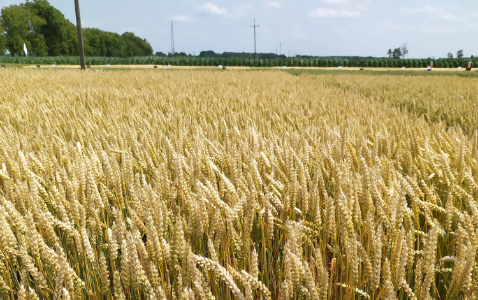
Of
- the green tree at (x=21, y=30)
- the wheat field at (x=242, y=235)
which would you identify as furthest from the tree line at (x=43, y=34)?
the wheat field at (x=242, y=235)

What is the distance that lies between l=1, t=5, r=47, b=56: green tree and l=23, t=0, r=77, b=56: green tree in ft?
14.1

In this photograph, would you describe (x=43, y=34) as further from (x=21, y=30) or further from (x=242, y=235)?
(x=242, y=235)

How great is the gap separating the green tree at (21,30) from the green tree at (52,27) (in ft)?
14.1

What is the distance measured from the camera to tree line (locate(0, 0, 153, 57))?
6256cm

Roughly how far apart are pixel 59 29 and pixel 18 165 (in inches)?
3240

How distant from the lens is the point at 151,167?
1.59 meters

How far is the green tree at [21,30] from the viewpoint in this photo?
6209 cm

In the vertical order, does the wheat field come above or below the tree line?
below

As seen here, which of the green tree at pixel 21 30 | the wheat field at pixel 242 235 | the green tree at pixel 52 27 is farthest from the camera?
the green tree at pixel 52 27

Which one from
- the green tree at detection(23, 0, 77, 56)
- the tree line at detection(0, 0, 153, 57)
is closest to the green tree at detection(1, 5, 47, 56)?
the tree line at detection(0, 0, 153, 57)

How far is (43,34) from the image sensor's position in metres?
72.5

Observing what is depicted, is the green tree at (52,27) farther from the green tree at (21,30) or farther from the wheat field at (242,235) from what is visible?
the wheat field at (242,235)

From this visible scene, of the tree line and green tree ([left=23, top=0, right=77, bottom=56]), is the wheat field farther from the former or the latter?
green tree ([left=23, top=0, right=77, bottom=56])

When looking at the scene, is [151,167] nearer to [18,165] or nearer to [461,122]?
[18,165]
